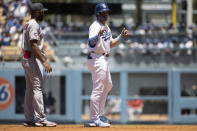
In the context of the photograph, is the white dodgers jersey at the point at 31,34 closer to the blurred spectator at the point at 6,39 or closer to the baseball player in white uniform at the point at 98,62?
the baseball player in white uniform at the point at 98,62

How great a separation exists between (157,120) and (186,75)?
1.70 meters

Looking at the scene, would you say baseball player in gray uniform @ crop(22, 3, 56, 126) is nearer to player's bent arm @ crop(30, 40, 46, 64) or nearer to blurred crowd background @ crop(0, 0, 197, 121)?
player's bent arm @ crop(30, 40, 46, 64)

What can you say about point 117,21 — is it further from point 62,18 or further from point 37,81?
point 37,81

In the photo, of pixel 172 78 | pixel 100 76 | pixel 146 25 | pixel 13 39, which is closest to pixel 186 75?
pixel 172 78

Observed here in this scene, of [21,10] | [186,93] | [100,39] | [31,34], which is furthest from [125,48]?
[31,34]

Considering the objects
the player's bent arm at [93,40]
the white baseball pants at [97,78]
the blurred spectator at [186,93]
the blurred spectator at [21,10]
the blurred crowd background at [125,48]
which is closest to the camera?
the player's bent arm at [93,40]

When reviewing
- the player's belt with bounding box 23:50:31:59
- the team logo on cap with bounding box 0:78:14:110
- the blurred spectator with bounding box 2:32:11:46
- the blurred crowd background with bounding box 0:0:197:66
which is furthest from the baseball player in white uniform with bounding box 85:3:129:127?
the blurred spectator with bounding box 2:32:11:46

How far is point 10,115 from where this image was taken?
539 inches

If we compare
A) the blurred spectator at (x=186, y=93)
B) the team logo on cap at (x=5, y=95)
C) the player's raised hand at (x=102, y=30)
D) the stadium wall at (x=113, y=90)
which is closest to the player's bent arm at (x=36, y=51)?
the player's raised hand at (x=102, y=30)

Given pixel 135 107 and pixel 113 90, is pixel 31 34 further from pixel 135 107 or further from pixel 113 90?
pixel 135 107

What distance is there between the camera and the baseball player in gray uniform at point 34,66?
241 inches

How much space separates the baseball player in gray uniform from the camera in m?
6.13

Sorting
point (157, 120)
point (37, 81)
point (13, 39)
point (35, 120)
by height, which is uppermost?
point (13, 39)

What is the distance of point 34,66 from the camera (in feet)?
20.4
